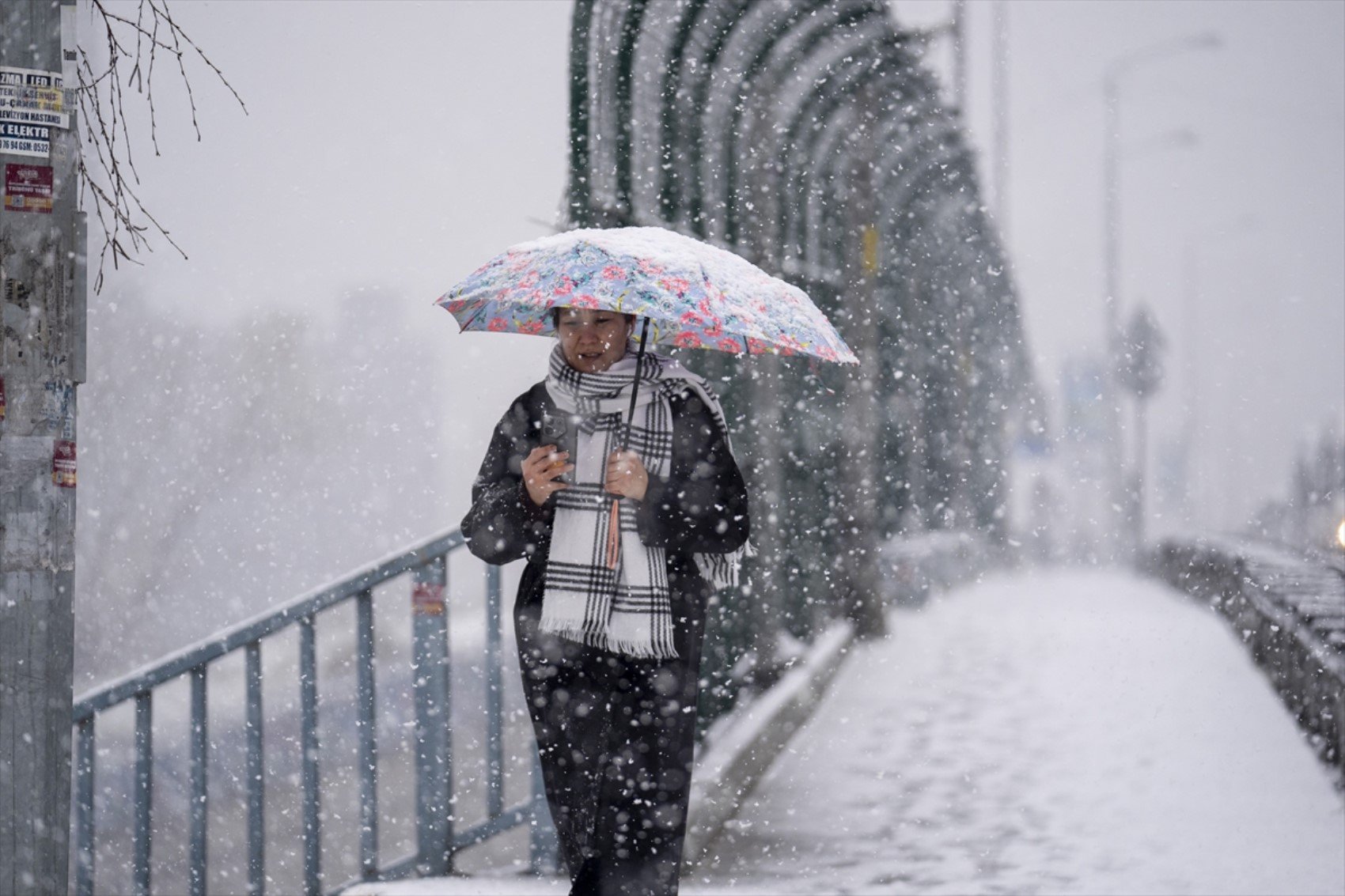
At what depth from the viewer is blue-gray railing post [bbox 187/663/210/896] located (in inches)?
165

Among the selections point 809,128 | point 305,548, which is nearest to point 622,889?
point 809,128

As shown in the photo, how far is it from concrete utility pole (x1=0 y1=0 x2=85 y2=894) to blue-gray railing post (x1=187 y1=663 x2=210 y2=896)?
129 cm

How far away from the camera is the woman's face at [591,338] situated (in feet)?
10.1

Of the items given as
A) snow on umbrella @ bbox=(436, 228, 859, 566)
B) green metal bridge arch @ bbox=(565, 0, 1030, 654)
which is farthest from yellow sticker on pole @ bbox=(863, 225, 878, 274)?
snow on umbrella @ bbox=(436, 228, 859, 566)

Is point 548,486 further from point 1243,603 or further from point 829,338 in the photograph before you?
point 1243,603

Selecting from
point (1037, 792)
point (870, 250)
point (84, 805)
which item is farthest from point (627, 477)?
point (870, 250)

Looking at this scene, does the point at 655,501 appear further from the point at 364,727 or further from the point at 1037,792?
the point at 1037,792

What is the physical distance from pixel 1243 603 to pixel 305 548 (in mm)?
45999

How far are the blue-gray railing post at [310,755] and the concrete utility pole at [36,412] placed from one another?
127cm

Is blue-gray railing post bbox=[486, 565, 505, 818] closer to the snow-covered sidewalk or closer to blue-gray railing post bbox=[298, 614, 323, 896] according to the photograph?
blue-gray railing post bbox=[298, 614, 323, 896]

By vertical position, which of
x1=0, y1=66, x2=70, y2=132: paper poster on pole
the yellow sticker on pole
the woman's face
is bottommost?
the woman's face

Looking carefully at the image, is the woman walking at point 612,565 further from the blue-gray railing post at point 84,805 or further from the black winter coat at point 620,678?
the blue-gray railing post at point 84,805

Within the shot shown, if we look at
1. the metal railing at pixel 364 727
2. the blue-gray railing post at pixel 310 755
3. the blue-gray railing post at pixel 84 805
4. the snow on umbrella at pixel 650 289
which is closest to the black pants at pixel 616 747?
the snow on umbrella at pixel 650 289

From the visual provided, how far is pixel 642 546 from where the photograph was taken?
10.1 ft
